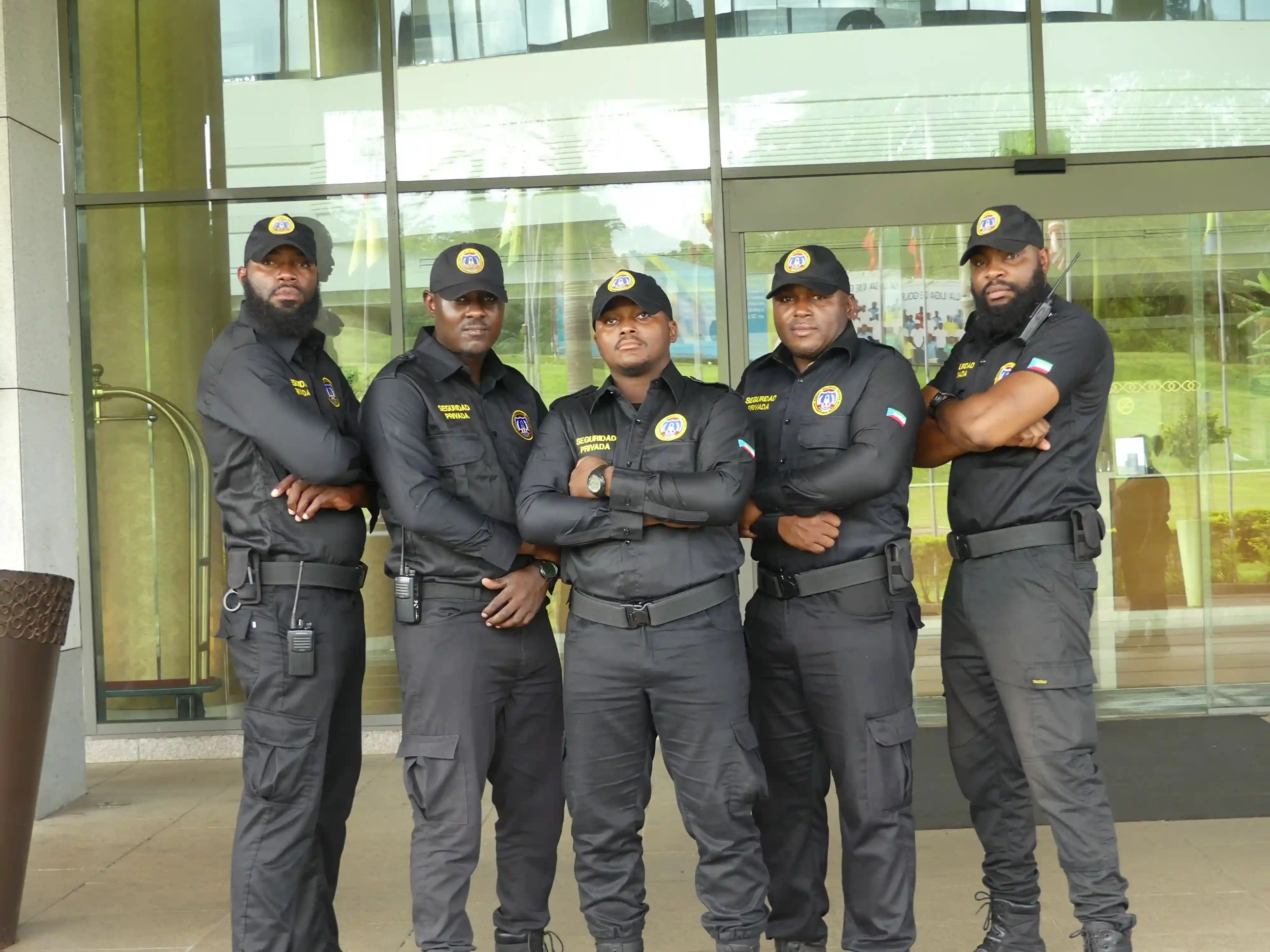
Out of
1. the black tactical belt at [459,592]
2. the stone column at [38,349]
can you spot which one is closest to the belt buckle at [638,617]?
the black tactical belt at [459,592]

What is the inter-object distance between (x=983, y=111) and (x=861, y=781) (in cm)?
461

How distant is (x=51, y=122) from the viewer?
5.85 meters

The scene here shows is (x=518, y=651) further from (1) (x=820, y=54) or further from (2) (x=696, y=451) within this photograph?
(1) (x=820, y=54)

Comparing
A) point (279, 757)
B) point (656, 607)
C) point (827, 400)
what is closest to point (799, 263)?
point (827, 400)

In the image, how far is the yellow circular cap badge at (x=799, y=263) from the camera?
370 cm

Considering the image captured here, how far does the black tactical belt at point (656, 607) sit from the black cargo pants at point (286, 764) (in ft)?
2.42

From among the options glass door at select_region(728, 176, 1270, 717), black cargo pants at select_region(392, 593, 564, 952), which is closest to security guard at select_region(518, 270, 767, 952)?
black cargo pants at select_region(392, 593, 564, 952)

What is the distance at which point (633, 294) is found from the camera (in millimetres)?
3527

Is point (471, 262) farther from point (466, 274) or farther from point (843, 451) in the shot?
point (843, 451)

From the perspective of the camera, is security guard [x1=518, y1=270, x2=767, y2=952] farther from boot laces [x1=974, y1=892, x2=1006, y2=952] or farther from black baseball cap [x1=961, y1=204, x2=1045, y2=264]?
black baseball cap [x1=961, y1=204, x2=1045, y2=264]

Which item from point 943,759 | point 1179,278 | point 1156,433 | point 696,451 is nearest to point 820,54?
point 1179,278

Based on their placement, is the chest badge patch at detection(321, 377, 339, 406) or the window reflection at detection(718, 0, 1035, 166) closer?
the chest badge patch at detection(321, 377, 339, 406)

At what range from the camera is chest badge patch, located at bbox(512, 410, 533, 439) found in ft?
12.6

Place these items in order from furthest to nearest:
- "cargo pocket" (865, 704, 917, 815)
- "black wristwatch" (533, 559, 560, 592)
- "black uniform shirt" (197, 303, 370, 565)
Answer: "black wristwatch" (533, 559, 560, 592), "black uniform shirt" (197, 303, 370, 565), "cargo pocket" (865, 704, 917, 815)
